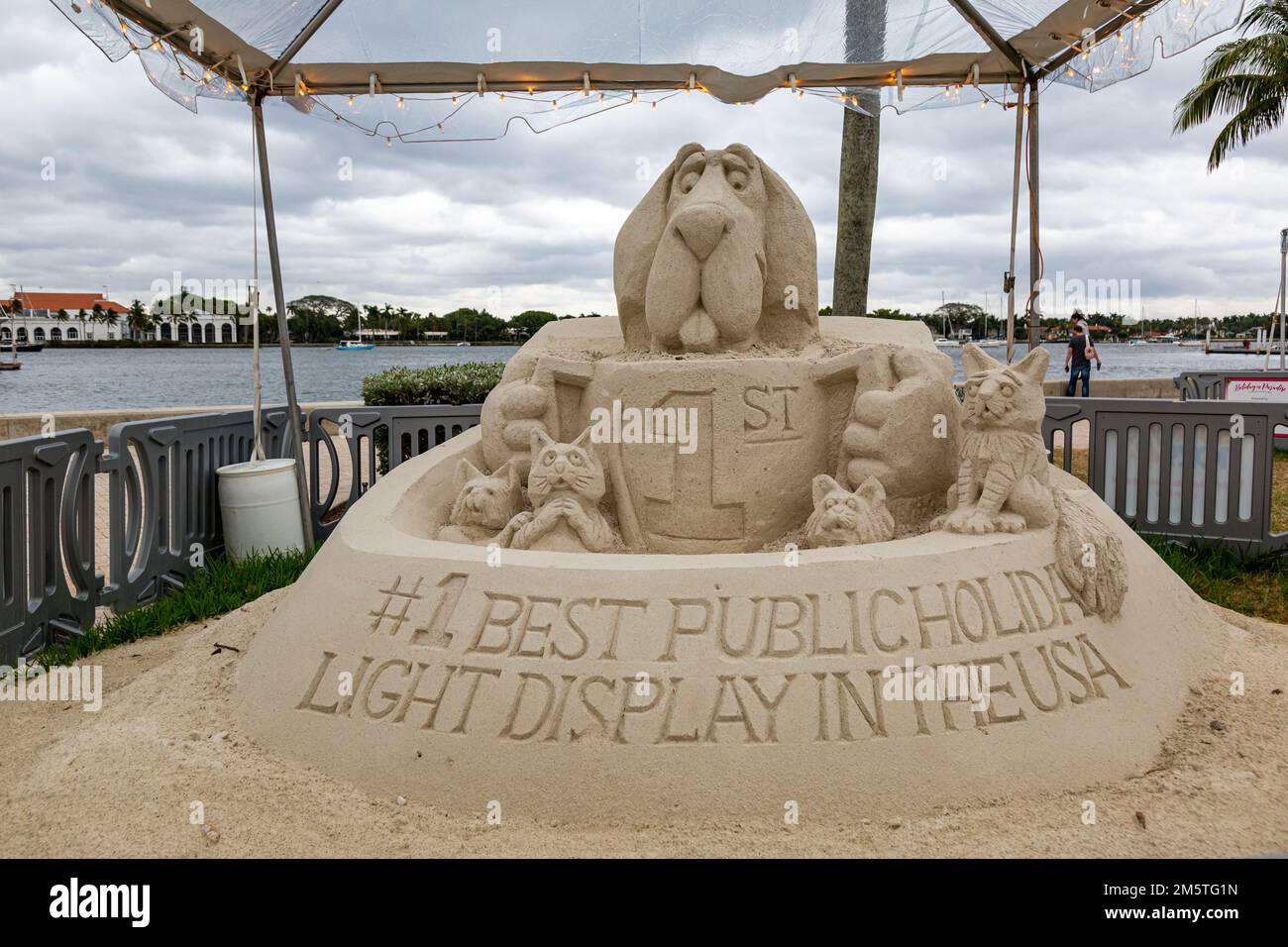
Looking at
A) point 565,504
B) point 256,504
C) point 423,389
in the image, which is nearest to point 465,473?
point 565,504

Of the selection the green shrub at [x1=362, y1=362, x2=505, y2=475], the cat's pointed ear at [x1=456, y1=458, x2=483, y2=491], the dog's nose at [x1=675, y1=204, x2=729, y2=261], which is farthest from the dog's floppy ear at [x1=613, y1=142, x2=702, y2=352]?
the green shrub at [x1=362, y1=362, x2=505, y2=475]

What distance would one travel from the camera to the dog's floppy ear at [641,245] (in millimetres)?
4184

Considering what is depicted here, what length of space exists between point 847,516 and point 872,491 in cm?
26

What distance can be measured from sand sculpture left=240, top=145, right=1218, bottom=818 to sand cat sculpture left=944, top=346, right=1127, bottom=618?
12 millimetres

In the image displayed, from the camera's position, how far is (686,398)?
12.4ft

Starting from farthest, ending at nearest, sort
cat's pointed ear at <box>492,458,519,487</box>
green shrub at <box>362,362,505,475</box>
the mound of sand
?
green shrub at <box>362,362,505,475</box> < cat's pointed ear at <box>492,458,519,487</box> < the mound of sand

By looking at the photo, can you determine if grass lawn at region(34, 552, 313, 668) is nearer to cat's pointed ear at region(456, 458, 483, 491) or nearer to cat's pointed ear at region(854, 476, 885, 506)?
cat's pointed ear at region(456, 458, 483, 491)

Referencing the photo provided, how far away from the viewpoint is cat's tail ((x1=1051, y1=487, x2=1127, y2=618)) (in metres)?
3.20

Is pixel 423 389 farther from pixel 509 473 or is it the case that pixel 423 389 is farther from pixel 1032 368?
pixel 1032 368

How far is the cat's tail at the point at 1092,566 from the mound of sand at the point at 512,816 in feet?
1.60

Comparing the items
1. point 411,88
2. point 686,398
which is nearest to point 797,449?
point 686,398

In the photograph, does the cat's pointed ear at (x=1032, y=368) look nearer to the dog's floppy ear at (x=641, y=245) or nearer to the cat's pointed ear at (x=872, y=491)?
the cat's pointed ear at (x=872, y=491)

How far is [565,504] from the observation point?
358 centimetres
